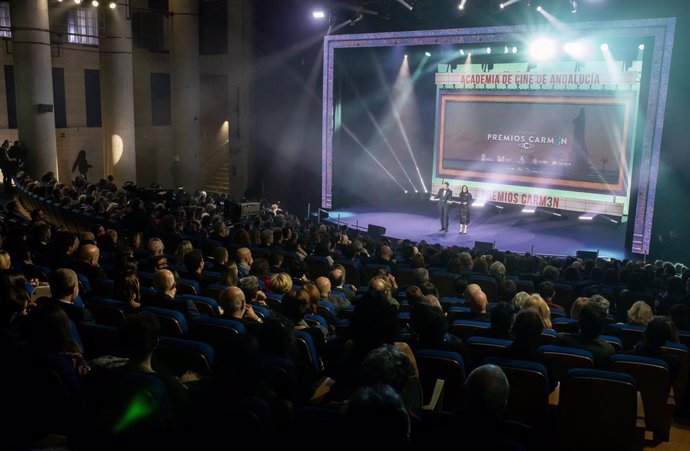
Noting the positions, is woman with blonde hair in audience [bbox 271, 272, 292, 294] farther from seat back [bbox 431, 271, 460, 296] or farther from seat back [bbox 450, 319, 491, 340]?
seat back [bbox 431, 271, 460, 296]

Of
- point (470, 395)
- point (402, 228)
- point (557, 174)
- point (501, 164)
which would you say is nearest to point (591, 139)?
point (557, 174)

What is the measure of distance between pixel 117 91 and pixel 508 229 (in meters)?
12.2

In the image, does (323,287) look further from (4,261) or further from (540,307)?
(4,261)

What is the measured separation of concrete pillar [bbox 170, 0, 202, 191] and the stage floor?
6.00 meters

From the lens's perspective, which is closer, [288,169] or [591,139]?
[591,139]

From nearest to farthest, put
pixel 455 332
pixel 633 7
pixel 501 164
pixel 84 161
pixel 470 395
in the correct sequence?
pixel 470 395
pixel 455 332
pixel 633 7
pixel 501 164
pixel 84 161

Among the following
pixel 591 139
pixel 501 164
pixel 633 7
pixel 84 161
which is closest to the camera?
pixel 633 7

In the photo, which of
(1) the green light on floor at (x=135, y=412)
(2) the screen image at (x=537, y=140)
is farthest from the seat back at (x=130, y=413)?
(2) the screen image at (x=537, y=140)

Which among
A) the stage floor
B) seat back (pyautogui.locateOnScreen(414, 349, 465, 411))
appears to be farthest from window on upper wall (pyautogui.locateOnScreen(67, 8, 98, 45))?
seat back (pyautogui.locateOnScreen(414, 349, 465, 411))

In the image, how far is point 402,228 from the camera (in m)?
16.7

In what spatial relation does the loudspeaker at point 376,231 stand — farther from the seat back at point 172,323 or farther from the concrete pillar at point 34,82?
the seat back at point 172,323

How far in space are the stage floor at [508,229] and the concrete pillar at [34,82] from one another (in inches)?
320

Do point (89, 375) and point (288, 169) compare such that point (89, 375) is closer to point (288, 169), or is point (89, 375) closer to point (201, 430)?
point (201, 430)

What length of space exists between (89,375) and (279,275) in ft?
9.15
